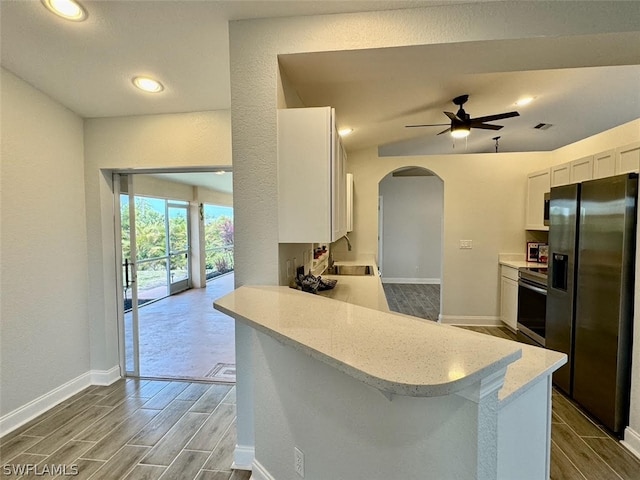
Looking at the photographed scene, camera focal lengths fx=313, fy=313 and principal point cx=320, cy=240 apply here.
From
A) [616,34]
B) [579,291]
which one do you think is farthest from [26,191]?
[579,291]

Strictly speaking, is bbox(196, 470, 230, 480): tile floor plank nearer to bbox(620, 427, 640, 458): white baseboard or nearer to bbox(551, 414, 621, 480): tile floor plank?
bbox(551, 414, 621, 480): tile floor plank

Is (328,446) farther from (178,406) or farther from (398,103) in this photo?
(398,103)

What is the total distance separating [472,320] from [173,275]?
5.92 meters

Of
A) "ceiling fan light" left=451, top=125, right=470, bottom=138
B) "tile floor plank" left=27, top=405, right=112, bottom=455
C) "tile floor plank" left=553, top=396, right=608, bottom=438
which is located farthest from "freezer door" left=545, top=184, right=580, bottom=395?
"tile floor plank" left=27, top=405, right=112, bottom=455

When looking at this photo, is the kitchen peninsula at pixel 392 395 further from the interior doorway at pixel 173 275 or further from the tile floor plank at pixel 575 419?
the interior doorway at pixel 173 275

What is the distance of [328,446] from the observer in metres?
1.22

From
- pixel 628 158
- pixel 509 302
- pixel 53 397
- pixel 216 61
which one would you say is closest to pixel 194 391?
pixel 53 397

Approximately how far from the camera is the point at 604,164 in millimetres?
2863

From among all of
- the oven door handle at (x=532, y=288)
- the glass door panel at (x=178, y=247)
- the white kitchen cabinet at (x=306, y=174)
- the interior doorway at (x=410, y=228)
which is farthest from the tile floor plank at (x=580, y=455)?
the glass door panel at (x=178, y=247)

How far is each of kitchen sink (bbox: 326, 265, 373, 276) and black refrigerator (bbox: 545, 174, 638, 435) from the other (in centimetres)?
194

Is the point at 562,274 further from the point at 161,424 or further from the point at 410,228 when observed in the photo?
the point at 410,228

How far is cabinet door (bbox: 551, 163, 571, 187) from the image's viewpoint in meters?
3.47

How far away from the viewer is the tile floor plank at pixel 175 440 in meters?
1.96

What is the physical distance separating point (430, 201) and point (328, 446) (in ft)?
23.9
